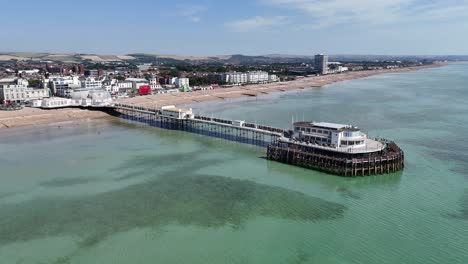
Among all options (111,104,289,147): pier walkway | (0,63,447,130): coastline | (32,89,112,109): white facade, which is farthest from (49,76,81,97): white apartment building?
(111,104,289,147): pier walkway

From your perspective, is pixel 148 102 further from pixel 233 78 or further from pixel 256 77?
pixel 256 77

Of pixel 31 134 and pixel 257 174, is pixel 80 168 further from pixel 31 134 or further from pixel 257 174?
pixel 31 134

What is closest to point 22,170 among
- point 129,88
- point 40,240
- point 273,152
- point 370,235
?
point 40,240

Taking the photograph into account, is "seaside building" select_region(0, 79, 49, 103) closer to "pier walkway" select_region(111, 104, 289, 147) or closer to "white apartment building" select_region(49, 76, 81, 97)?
"white apartment building" select_region(49, 76, 81, 97)

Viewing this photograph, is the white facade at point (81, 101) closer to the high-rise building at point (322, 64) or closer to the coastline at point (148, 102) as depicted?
the coastline at point (148, 102)

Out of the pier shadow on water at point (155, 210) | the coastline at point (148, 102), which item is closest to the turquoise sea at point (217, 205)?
the pier shadow on water at point (155, 210)
